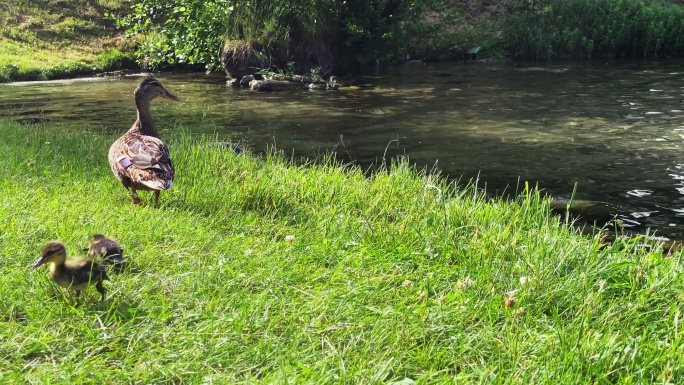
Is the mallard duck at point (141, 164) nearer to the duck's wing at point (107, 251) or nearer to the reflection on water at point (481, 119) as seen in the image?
the duck's wing at point (107, 251)

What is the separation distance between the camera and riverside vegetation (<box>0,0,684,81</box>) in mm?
21391

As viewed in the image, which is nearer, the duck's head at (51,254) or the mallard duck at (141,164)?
the duck's head at (51,254)

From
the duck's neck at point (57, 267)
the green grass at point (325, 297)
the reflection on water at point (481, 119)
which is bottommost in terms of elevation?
the reflection on water at point (481, 119)

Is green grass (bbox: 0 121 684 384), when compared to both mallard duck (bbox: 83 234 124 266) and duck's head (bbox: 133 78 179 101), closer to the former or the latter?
mallard duck (bbox: 83 234 124 266)

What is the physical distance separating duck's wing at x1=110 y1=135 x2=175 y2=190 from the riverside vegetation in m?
15.1

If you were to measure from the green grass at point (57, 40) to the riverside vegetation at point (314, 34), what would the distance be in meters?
0.04

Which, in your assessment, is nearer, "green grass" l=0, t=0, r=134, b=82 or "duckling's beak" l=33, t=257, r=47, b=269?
"duckling's beak" l=33, t=257, r=47, b=269

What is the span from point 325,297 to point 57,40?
81.9 ft

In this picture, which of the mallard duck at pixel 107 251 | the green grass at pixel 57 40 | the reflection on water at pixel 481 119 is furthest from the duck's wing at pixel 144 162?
the green grass at pixel 57 40

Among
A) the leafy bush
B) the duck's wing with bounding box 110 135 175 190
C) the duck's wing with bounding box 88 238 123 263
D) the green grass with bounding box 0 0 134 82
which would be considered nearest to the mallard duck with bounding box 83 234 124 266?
the duck's wing with bounding box 88 238 123 263

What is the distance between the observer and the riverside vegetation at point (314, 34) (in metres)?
21.4

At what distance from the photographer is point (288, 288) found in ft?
13.5

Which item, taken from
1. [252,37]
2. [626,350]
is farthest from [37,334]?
[252,37]

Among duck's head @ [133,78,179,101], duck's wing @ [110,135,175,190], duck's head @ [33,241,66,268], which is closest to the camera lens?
duck's head @ [33,241,66,268]
